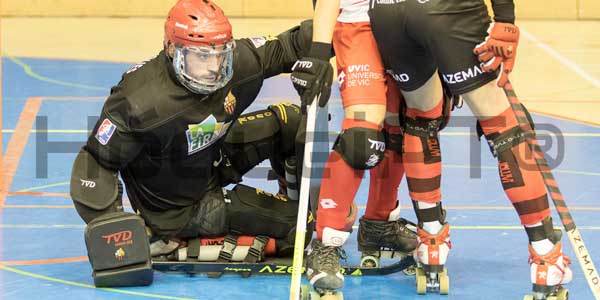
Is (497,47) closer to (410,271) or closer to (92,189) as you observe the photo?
(410,271)

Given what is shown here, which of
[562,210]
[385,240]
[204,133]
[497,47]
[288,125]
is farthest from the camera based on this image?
[288,125]

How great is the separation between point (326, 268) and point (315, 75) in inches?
34.8

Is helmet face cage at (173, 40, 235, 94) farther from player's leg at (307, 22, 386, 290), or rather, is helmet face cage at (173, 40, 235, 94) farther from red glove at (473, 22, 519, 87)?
red glove at (473, 22, 519, 87)

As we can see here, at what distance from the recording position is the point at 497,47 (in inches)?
188

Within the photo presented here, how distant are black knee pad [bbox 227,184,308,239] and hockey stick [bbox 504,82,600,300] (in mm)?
1482

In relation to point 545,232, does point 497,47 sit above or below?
above

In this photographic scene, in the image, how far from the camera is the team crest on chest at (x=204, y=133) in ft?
18.0

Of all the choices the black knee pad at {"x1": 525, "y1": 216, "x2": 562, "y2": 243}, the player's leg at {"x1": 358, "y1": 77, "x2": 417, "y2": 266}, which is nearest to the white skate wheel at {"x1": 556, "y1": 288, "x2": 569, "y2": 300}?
the black knee pad at {"x1": 525, "y1": 216, "x2": 562, "y2": 243}

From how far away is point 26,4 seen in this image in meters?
16.3

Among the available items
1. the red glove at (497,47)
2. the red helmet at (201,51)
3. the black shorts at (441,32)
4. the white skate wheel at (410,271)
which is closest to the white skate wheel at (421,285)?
the white skate wheel at (410,271)

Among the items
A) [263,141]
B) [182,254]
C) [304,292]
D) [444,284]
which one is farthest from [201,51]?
[444,284]

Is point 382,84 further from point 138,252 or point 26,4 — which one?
point 26,4

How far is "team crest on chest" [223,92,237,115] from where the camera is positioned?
18.4ft

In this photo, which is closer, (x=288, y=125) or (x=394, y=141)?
(x=394, y=141)
